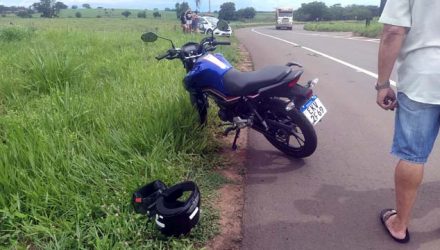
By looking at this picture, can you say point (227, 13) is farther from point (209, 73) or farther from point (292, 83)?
point (292, 83)

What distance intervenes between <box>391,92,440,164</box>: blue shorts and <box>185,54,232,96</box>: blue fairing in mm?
1533

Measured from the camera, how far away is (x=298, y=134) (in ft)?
11.4

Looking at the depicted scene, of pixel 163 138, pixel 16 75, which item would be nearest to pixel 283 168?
pixel 163 138

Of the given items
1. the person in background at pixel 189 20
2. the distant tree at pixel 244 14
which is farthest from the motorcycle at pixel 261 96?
the person in background at pixel 189 20

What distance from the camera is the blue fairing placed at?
335cm

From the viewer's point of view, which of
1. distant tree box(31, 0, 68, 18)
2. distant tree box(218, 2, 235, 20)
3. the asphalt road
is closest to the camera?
the asphalt road

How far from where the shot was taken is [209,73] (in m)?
3.38

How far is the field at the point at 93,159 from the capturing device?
231 centimetres

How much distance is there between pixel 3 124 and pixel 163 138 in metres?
1.62

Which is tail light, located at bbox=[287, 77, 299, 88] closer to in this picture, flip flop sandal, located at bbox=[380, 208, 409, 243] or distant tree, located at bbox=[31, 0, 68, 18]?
flip flop sandal, located at bbox=[380, 208, 409, 243]

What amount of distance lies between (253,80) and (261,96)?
0.18 m

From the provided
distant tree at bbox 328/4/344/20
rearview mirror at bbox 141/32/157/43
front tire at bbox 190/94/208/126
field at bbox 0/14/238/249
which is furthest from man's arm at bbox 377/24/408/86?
distant tree at bbox 328/4/344/20

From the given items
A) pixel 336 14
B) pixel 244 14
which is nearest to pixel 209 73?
pixel 244 14

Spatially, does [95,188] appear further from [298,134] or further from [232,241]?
[298,134]
